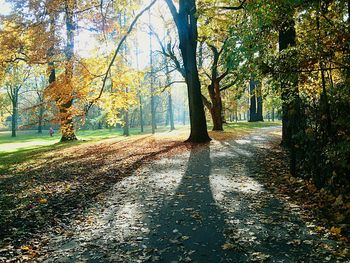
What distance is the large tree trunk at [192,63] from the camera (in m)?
16.8

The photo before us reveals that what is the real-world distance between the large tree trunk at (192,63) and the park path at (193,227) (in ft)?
26.5

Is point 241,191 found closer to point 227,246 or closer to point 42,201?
point 227,246

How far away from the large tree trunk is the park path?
26.5 ft

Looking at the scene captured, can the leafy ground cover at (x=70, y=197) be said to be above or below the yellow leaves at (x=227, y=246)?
above

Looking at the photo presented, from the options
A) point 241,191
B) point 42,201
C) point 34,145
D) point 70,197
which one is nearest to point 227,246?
point 241,191

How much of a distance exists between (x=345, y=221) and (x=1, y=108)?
54.9m

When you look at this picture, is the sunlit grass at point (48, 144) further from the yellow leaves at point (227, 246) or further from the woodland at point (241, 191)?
the yellow leaves at point (227, 246)

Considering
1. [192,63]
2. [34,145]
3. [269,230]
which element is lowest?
[34,145]

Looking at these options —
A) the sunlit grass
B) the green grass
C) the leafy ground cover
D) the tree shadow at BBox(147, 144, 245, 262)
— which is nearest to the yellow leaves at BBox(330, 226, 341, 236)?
the leafy ground cover

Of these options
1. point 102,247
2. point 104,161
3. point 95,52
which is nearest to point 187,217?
point 102,247

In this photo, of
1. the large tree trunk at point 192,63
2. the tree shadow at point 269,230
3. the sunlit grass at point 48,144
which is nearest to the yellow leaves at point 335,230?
the tree shadow at point 269,230

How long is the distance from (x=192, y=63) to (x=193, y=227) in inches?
488

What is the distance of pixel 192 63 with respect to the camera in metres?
16.8

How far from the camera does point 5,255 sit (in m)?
4.77
